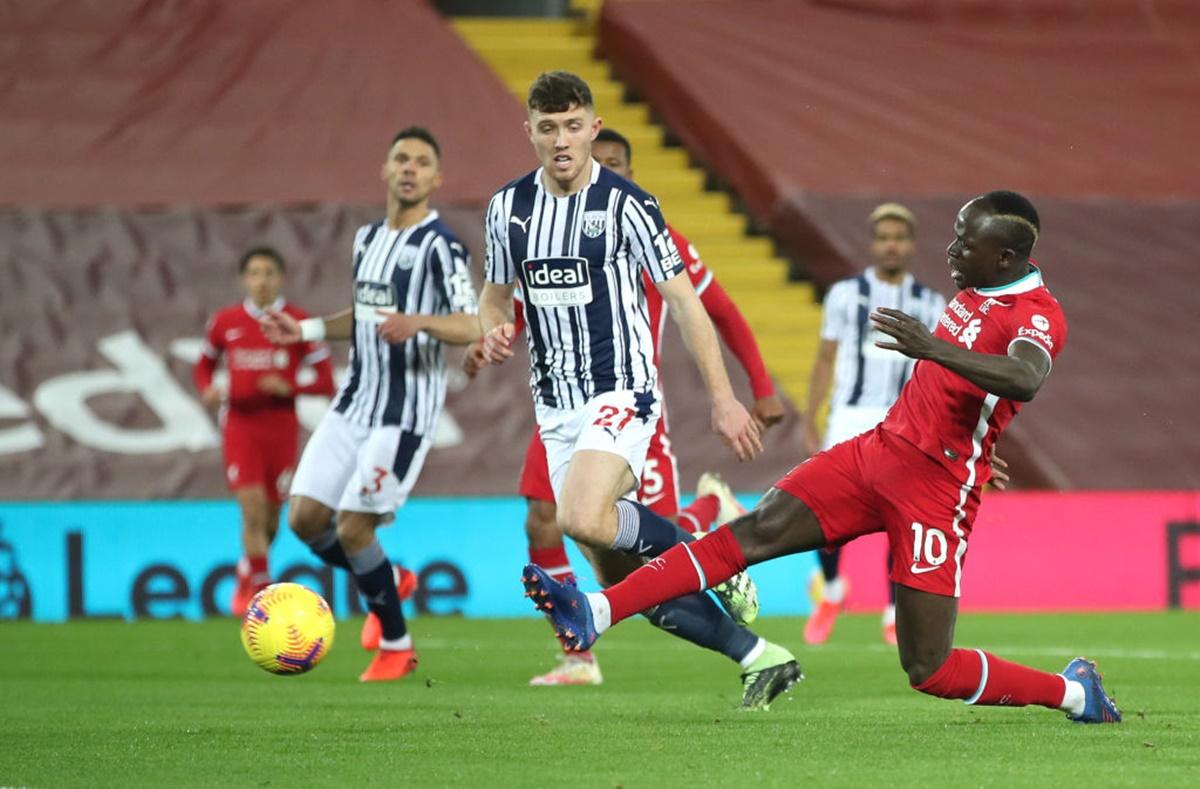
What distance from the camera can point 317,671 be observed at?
888 centimetres

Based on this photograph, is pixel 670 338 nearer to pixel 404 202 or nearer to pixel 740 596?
pixel 404 202

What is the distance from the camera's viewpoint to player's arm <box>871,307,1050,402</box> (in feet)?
17.4

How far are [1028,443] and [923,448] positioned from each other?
8.98 m

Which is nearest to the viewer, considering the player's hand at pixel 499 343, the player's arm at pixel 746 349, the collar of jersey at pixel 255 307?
the player's hand at pixel 499 343

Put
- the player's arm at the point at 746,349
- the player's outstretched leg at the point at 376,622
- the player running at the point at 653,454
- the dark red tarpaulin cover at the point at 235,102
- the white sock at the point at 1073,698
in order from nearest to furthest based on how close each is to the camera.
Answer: the white sock at the point at 1073,698 < the player's arm at the point at 746,349 < the player running at the point at 653,454 < the player's outstretched leg at the point at 376,622 < the dark red tarpaulin cover at the point at 235,102

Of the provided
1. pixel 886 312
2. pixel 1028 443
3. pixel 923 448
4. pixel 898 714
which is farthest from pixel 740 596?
pixel 1028 443

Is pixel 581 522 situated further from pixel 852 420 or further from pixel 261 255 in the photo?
pixel 261 255

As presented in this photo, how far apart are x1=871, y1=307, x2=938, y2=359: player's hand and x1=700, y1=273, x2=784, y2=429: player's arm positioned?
6.06ft

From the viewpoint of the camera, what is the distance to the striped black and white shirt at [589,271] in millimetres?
6637

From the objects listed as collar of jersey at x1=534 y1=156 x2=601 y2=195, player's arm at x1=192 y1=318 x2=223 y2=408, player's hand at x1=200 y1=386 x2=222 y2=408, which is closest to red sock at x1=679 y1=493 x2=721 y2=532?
collar of jersey at x1=534 y1=156 x2=601 y2=195

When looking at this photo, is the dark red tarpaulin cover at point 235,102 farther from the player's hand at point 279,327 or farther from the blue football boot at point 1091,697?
the blue football boot at point 1091,697

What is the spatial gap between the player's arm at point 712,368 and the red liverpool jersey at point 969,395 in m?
0.52

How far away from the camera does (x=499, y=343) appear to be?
256 inches

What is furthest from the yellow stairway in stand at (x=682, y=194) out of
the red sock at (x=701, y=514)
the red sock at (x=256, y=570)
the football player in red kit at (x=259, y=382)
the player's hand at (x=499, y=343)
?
the player's hand at (x=499, y=343)
